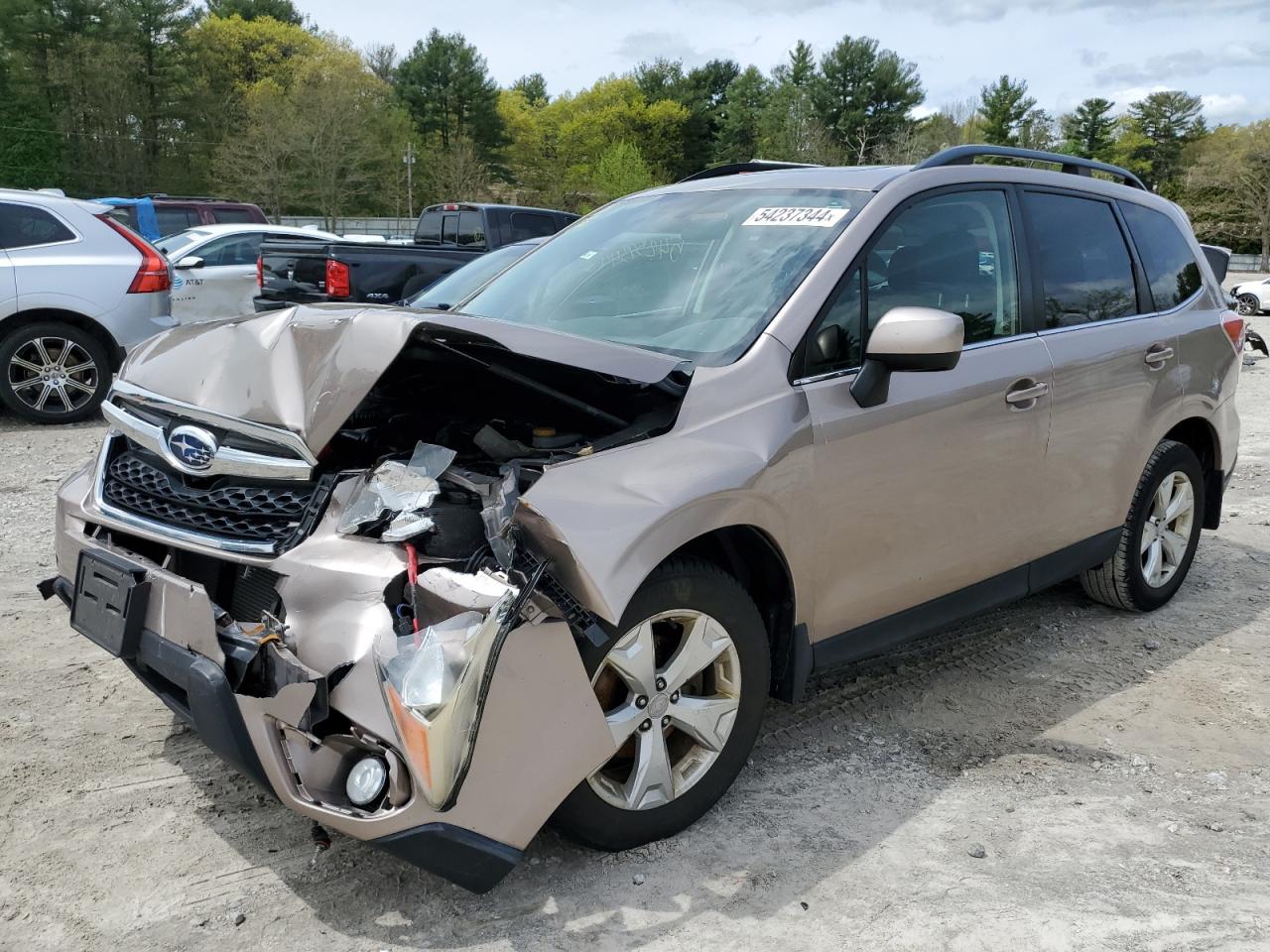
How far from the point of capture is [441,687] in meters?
2.18

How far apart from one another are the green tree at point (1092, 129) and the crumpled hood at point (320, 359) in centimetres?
8522

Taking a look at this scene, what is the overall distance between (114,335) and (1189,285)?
7763 millimetres

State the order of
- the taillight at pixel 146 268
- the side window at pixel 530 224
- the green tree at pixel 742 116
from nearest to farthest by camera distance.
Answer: the taillight at pixel 146 268, the side window at pixel 530 224, the green tree at pixel 742 116

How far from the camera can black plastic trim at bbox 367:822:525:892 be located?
2279 millimetres

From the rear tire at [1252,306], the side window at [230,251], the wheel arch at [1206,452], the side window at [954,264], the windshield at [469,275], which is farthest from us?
the rear tire at [1252,306]

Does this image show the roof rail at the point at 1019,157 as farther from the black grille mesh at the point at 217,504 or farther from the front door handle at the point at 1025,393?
the black grille mesh at the point at 217,504

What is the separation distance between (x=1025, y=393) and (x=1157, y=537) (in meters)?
1.65

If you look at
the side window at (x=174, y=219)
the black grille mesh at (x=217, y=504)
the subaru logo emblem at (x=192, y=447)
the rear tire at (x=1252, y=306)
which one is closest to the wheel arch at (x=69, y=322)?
the black grille mesh at (x=217, y=504)

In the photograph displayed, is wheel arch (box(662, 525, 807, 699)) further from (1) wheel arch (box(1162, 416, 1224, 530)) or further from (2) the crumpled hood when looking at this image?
(1) wheel arch (box(1162, 416, 1224, 530))

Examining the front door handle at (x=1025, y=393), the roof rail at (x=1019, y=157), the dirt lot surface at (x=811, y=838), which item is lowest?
the dirt lot surface at (x=811, y=838)

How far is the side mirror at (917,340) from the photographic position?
2.96 m

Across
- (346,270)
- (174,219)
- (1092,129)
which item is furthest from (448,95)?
(346,270)

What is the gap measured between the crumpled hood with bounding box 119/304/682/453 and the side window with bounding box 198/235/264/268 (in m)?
11.4

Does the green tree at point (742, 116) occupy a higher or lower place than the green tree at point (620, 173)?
higher
